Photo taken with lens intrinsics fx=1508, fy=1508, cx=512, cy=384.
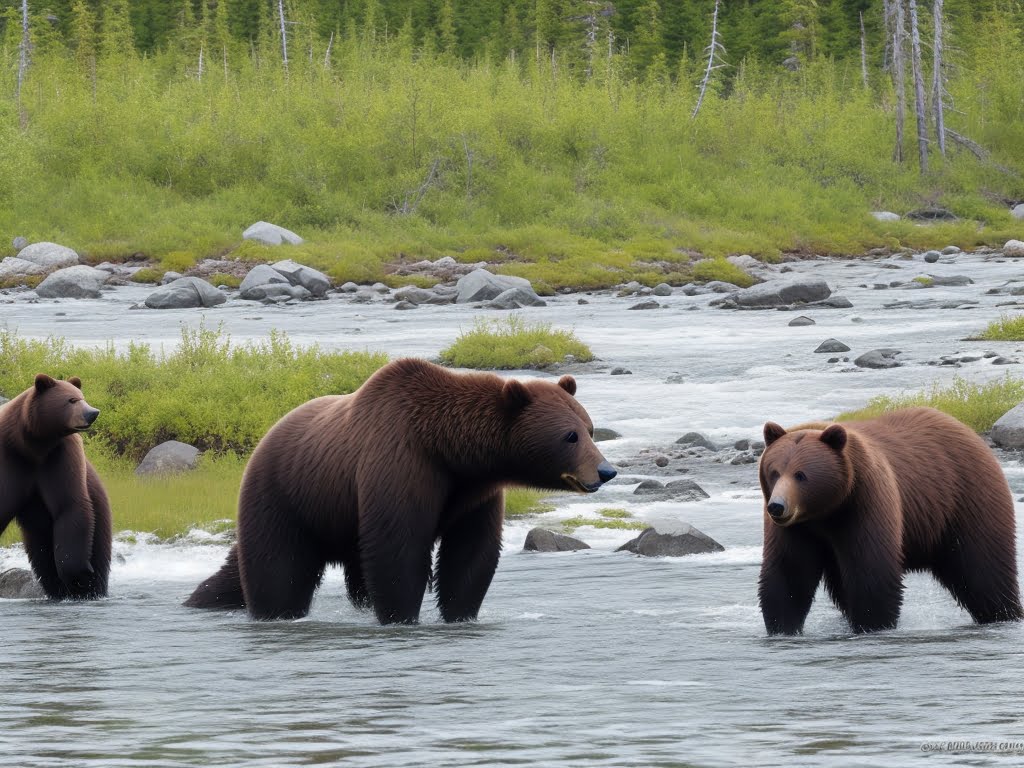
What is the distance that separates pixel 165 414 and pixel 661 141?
110 feet

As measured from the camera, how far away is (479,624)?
7832 millimetres

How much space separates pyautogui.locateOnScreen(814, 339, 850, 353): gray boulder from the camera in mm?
20953

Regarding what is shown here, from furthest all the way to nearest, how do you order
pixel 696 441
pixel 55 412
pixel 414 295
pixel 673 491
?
pixel 414 295, pixel 696 441, pixel 673 491, pixel 55 412

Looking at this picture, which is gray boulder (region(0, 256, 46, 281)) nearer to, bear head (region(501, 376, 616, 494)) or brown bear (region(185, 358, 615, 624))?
brown bear (region(185, 358, 615, 624))

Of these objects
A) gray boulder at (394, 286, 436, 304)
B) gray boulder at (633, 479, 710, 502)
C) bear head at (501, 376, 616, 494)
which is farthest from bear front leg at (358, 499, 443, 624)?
gray boulder at (394, 286, 436, 304)

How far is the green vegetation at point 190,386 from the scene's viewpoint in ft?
44.8

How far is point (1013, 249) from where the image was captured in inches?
1471

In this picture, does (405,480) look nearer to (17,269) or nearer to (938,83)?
(17,269)

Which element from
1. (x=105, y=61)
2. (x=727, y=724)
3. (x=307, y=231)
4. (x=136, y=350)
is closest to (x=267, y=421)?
(x=136, y=350)

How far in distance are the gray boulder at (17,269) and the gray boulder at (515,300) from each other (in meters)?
10.6

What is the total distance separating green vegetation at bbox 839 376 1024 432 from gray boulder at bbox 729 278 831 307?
11.7m

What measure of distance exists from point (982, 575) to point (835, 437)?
56.3 inches

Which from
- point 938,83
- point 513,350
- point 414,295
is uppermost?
point 938,83

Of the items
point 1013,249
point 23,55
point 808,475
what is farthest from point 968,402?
point 23,55
